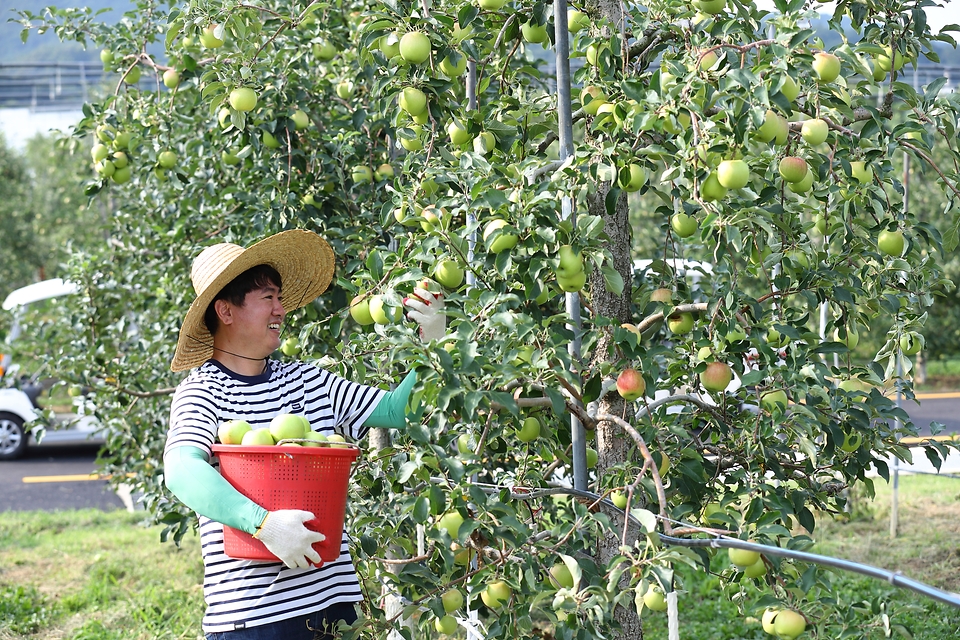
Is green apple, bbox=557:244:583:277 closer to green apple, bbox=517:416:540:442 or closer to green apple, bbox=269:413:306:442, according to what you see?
green apple, bbox=517:416:540:442

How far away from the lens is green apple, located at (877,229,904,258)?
206 centimetres

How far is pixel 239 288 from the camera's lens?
223 centimetres

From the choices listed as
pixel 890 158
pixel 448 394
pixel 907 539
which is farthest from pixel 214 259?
pixel 907 539

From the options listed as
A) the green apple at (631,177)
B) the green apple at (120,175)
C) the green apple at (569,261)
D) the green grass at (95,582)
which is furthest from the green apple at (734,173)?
the green grass at (95,582)

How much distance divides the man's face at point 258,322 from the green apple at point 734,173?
1.06 metres

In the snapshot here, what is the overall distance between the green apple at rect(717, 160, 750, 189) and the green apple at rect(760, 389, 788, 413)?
1.54ft

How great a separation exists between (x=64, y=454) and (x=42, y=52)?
58.9m

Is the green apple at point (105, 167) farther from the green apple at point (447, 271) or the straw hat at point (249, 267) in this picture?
the green apple at point (447, 271)

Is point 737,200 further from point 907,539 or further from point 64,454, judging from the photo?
point 64,454

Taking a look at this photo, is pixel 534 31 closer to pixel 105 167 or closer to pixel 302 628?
pixel 302 628

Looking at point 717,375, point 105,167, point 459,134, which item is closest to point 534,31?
point 459,134

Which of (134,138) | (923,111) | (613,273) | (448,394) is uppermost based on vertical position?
(134,138)

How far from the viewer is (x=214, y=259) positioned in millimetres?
2301

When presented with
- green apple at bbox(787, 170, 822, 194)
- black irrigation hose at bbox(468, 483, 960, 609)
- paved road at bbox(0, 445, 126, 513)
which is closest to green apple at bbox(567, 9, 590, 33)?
green apple at bbox(787, 170, 822, 194)
